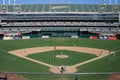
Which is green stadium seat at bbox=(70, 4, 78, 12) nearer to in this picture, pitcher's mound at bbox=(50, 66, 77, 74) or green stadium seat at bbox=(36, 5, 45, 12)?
green stadium seat at bbox=(36, 5, 45, 12)

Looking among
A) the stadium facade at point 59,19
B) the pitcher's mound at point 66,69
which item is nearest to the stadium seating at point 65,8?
the stadium facade at point 59,19

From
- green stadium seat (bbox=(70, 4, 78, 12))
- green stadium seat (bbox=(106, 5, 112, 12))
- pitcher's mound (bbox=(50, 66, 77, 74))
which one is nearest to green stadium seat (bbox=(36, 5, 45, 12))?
green stadium seat (bbox=(70, 4, 78, 12))

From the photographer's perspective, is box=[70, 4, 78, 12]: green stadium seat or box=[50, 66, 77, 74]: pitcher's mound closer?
box=[50, 66, 77, 74]: pitcher's mound

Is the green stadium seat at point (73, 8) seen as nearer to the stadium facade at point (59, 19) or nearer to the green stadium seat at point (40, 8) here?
the stadium facade at point (59, 19)

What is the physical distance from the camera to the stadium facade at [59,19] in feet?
280

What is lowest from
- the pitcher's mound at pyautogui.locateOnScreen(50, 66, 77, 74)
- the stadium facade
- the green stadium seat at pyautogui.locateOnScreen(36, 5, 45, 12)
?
the pitcher's mound at pyautogui.locateOnScreen(50, 66, 77, 74)

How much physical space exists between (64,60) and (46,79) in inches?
514

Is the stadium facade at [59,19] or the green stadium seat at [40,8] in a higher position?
the green stadium seat at [40,8]

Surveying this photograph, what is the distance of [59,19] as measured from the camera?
9200cm

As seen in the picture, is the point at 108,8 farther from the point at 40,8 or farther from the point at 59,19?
the point at 40,8

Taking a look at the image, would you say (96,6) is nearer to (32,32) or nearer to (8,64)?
(32,32)

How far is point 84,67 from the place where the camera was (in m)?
36.2

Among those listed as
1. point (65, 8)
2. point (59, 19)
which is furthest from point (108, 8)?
point (59, 19)

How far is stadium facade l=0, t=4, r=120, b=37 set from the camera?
8531 centimetres
